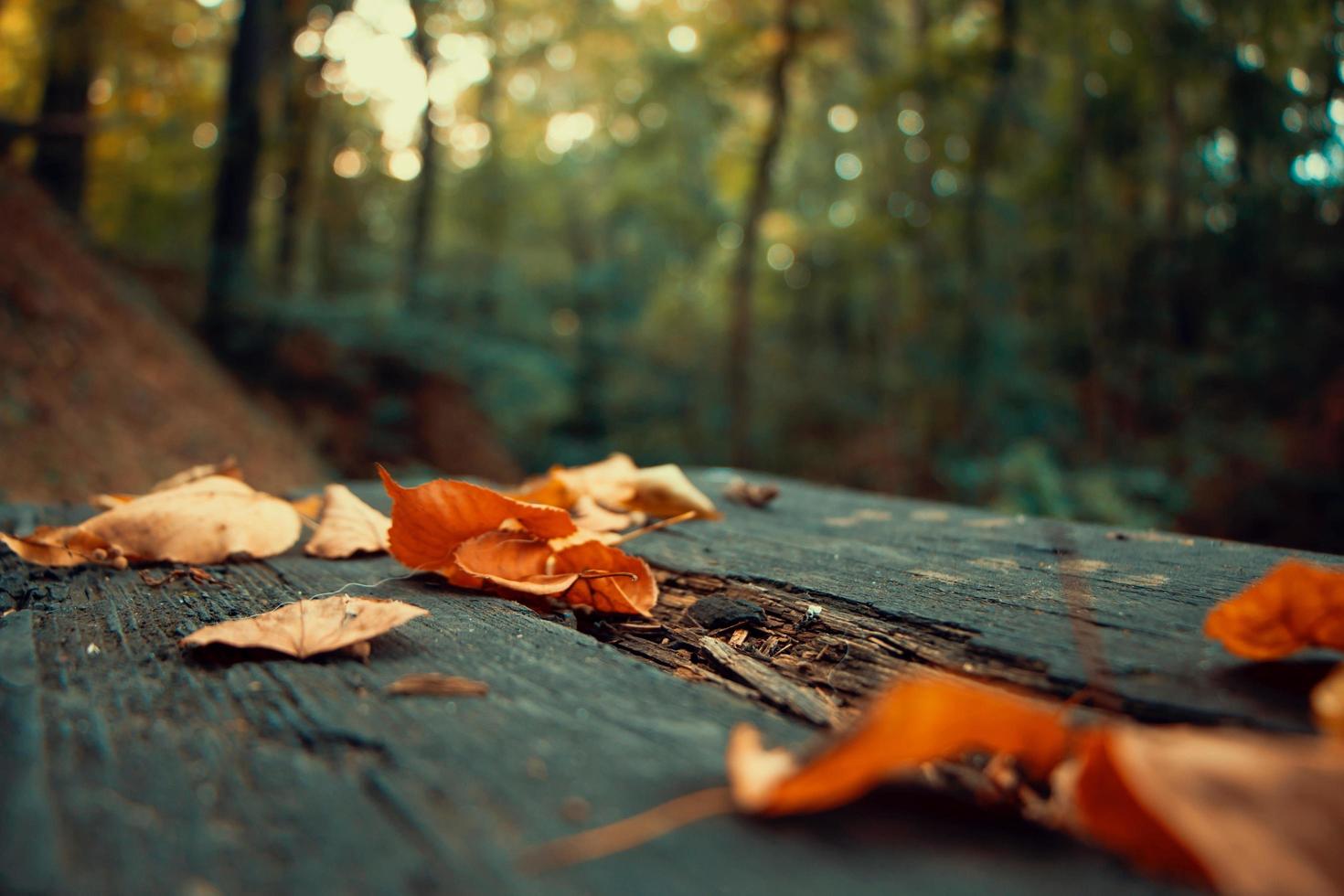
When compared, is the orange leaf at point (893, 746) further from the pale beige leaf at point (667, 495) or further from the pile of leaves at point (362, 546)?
the pale beige leaf at point (667, 495)

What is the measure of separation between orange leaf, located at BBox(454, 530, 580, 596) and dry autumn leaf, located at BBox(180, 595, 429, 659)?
0.15 meters

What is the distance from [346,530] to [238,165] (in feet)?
23.0

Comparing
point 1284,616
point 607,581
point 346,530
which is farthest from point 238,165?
point 1284,616

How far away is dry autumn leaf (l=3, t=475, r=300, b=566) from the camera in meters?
0.94

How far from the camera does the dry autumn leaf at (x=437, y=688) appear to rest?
1.76 ft

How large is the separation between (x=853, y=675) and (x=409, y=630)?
37cm

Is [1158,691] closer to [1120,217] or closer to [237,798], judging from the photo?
[237,798]

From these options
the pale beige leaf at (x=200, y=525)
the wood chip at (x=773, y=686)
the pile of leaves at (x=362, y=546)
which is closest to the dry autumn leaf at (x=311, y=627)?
the pile of leaves at (x=362, y=546)

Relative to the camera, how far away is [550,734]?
0.48 m

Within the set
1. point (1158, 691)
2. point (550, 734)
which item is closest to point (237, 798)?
point (550, 734)

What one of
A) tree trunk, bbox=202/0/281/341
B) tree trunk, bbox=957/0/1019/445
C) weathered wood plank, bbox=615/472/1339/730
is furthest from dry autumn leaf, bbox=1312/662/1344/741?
tree trunk, bbox=957/0/1019/445

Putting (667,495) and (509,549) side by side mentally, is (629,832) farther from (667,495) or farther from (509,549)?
(667,495)

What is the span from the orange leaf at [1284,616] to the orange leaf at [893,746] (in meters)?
0.25

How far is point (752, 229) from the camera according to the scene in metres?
8.78
